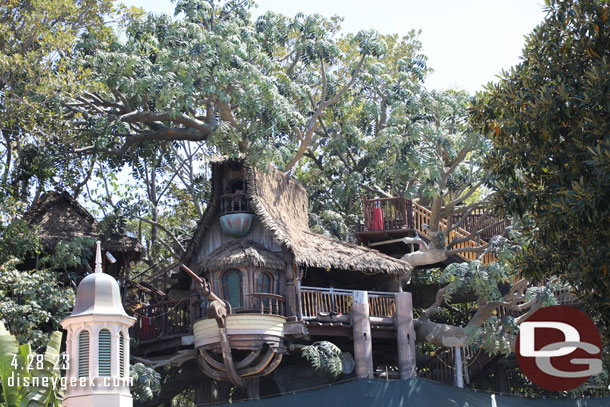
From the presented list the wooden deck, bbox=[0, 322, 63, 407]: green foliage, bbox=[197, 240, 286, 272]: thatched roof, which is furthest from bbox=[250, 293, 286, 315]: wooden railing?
bbox=[0, 322, 63, 407]: green foliage

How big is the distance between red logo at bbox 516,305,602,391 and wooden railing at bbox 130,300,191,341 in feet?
32.8

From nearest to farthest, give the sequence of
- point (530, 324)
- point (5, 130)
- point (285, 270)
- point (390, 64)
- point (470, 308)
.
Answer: point (530, 324), point (285, 270), point (5, 130), point (470, 308), point (390, 64)

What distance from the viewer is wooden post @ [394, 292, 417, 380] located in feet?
79.6

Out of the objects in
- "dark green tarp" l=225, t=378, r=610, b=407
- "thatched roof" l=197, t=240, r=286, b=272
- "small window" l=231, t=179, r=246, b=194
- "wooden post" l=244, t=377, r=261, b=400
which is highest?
"small window" l=231, t=179, r=246, b=194

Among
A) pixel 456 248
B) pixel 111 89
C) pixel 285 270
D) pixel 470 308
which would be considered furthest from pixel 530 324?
pixel 111 89

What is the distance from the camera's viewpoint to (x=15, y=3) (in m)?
26.1

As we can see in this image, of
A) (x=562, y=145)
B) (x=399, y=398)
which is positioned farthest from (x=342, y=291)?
(x=562, y=145)

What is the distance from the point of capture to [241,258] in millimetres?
23438

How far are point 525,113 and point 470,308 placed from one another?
16130 mm

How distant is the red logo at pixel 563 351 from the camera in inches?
627

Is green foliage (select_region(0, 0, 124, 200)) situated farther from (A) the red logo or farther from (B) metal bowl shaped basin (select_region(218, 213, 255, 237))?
(A) the red logo

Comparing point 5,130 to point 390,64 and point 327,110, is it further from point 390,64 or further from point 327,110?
point 390,64

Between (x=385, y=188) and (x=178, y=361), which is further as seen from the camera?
(x=385, y=188)

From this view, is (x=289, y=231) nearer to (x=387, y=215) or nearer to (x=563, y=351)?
(x=387, y=215)
